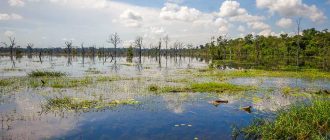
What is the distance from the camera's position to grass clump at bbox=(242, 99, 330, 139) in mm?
11805

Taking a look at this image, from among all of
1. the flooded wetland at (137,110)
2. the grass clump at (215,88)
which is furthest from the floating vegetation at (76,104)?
the grass clump at (215,88)

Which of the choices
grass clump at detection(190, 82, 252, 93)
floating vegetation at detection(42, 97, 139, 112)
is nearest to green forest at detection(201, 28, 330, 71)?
grass clump at detection(190, 82, 252, 93)

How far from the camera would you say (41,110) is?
17.3m

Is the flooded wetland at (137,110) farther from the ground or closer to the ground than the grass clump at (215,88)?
closer to the ground

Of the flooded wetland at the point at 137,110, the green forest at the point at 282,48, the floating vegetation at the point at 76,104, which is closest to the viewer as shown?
the flooded wetland at the point at 137,110

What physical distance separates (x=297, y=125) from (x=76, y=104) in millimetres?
12045

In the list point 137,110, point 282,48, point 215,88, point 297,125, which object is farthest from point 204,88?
point 282,48

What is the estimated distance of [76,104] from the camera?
734 inches

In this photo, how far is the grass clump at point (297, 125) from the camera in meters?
11.8

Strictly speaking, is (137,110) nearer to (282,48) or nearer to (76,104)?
(76,104)

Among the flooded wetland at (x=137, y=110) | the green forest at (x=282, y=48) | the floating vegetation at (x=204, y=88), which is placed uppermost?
the green forest at (x=282, y=48)

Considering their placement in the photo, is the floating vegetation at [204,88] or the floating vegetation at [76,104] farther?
the floating vegetation at [204,88]

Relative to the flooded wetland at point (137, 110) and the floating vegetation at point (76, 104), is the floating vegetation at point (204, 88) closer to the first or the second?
the flooded wetland at point (137, 110)

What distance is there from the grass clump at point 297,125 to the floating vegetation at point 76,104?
883cm
